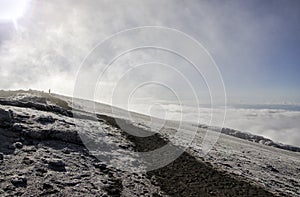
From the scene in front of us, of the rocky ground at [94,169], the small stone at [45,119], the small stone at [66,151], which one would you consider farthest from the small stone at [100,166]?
the small stone at [45,119]

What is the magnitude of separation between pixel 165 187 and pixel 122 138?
9219mm

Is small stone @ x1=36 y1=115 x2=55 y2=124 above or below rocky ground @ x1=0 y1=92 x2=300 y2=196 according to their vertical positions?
above

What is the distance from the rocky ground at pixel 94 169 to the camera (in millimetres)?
18094

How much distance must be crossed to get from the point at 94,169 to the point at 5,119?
848cm

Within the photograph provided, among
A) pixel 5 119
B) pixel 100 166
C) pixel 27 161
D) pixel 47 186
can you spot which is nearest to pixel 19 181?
pixel 47 186

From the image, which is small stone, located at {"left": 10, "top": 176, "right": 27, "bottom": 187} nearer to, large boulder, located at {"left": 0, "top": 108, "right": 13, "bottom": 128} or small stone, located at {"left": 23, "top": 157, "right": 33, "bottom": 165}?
small stone, located at {"left": 23, "top": 157, "right": 33, "bottom": 165}

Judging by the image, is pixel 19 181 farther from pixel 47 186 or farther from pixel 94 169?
pixel 94 169

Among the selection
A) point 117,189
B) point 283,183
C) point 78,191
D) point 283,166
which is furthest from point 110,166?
point 283,166

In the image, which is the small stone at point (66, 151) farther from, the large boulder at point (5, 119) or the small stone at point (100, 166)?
the large boulder at point (5, 119)

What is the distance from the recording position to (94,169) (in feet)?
69.5

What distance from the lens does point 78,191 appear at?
17766mm

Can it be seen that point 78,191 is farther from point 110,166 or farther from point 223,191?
point 223,191

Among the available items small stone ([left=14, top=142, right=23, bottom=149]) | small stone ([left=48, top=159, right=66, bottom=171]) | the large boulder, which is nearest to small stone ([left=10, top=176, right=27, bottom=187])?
Result: small stone ([left=48, top=159, right=66, bottom=171])

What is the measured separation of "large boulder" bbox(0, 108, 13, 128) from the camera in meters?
23.0
